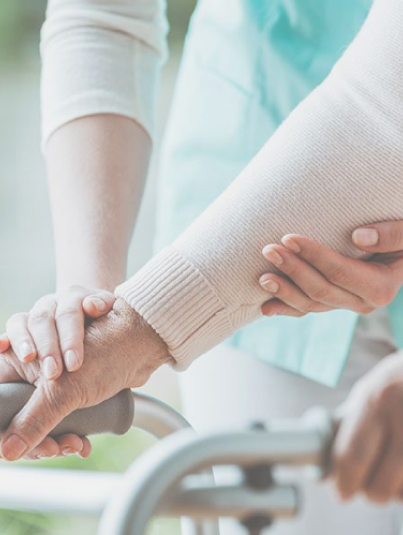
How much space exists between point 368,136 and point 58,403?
389 mm

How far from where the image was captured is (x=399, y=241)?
3.32ft

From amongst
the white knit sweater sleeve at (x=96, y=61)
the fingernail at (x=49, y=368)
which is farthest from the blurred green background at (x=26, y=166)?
the fingernail at (x=49, y=368)

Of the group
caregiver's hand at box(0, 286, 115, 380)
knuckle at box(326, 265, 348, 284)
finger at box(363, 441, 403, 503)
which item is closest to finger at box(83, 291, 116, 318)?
caregiver's hand at box(0, 286, 115, 380)

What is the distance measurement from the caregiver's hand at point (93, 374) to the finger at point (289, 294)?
12 cm

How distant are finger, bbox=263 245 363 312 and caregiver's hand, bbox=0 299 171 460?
141 mm

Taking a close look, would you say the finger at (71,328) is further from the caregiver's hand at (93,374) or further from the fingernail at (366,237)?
the fingernail at (366,237)

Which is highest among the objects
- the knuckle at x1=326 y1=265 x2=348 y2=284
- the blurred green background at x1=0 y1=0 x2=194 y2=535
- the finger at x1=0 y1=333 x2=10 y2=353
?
the knuckle at x1=326 y1=265 x2=348 y2=284

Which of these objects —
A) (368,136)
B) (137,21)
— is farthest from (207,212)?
(137,21)

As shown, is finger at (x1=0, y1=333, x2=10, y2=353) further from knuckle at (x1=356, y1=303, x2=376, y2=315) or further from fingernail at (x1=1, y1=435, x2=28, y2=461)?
knuckle at (x1=356, y1=303, x2=376, y2=315)

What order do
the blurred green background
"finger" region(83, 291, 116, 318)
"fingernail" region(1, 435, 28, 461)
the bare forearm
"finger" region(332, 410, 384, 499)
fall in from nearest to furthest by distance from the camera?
1. "finger" region(332, 410, 384, 499)
2. "fingernail" region(1, 435, 28, 461)
3. "finger" region(83, 291, 116, 318)
4. the bare forearm
5. the blurred green background

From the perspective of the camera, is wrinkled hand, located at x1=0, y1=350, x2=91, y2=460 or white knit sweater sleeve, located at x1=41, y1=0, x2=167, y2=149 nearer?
wrinkled hand, located at x1=0, y1=350, x2=91, y2=460

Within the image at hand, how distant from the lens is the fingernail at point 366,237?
0.99 meters

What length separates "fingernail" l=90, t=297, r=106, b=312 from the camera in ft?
3.21

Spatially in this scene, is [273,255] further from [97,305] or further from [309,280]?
[97,305]
